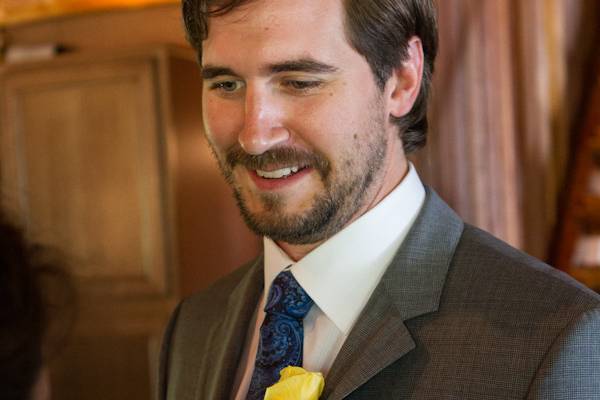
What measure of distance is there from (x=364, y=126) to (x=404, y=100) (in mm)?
128

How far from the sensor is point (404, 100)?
1514 mm

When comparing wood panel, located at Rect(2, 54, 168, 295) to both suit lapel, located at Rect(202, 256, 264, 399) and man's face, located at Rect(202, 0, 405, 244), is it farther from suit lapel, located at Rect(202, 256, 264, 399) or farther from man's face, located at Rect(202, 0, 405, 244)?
man's face, located at Rect(202, 0, 405, 244)

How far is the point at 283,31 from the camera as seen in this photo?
4.53 feet

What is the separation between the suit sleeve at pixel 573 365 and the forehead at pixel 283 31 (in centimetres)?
53

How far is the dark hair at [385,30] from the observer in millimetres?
1433

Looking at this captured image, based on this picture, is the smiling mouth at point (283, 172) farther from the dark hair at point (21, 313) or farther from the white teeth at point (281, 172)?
the dark hair at point (21, 313)

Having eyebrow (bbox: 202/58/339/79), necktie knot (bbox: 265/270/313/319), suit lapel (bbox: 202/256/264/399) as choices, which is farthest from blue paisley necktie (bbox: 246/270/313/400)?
eyebrow (bbox: 202/58/339/79)

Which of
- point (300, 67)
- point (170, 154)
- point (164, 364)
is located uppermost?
point (300, 67)

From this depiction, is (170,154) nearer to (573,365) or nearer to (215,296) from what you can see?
(215,296)

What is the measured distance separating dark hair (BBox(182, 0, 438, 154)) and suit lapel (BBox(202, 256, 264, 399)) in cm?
36

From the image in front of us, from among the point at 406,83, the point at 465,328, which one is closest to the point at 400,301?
the point at 465,328

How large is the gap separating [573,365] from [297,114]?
0.53m

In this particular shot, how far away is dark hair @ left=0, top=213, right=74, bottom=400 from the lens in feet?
3.75

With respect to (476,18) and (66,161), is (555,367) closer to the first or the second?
(476,18)
